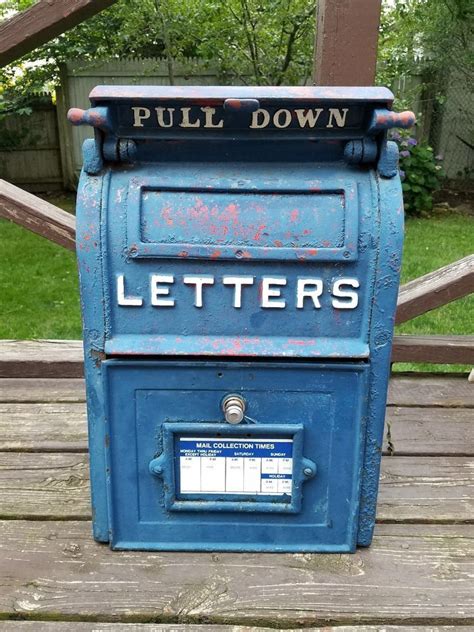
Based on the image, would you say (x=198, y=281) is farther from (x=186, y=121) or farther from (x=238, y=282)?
(x=186, y=121)

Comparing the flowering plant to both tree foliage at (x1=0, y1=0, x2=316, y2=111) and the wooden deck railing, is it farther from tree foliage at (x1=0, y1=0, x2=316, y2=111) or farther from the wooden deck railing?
the wooden deck railing

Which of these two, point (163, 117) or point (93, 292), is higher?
point (163, 117)

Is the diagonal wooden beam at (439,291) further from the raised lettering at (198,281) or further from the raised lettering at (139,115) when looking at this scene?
the raised lettering at (139,115)

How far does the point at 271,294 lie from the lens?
1.52 metres

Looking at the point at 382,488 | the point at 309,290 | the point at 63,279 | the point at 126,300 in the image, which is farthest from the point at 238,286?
the point at 63,279

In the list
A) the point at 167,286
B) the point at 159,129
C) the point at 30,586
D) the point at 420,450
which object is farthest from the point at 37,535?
the point at 420,450

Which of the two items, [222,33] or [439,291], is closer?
[439,291]

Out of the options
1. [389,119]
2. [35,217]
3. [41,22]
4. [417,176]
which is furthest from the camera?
[417,176]

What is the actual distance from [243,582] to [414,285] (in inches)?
58.8

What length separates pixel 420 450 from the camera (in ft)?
7.34

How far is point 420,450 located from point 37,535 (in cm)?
132

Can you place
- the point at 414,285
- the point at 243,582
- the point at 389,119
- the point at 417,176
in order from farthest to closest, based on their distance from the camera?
the point at 417,176 → the point at 414,285 → the point at 243,582 → the point at 389,119

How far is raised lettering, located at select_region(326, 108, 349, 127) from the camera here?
146 centimetres

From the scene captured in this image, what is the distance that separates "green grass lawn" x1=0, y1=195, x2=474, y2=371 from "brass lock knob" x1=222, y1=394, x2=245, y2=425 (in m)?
2.73
